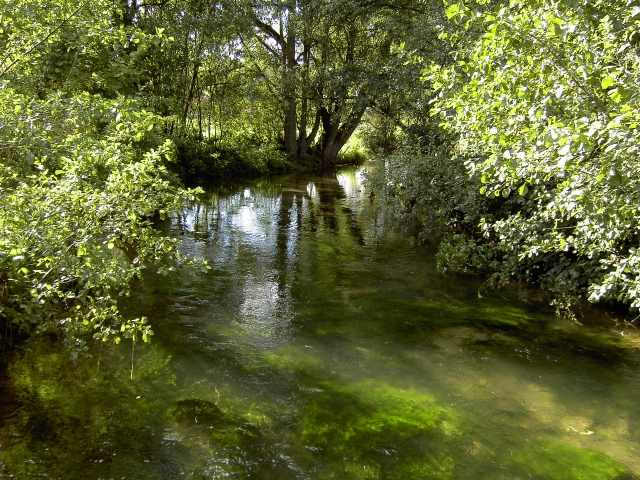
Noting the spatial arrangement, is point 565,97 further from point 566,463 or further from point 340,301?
point 340,301

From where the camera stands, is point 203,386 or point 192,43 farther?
point 192,43

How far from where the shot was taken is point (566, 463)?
19.6 feet

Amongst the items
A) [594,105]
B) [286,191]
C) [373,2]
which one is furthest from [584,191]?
[286,191]

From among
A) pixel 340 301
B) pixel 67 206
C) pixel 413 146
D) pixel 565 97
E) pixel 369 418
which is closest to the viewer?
pixel 565 97

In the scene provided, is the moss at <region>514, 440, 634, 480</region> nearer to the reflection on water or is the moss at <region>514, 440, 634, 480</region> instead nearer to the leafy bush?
the reflection on water

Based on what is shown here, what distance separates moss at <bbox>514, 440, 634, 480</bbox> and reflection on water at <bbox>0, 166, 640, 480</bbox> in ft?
0.07

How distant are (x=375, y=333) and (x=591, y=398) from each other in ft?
11.7

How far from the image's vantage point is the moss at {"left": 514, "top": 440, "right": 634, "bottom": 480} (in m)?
5.77

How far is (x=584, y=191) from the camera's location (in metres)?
5.36

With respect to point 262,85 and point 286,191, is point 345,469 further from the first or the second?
point 262,85

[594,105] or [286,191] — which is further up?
[594,105]

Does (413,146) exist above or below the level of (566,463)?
above

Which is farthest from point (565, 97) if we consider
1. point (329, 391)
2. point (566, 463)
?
point (329, 391)

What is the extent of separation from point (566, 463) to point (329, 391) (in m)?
3.07
